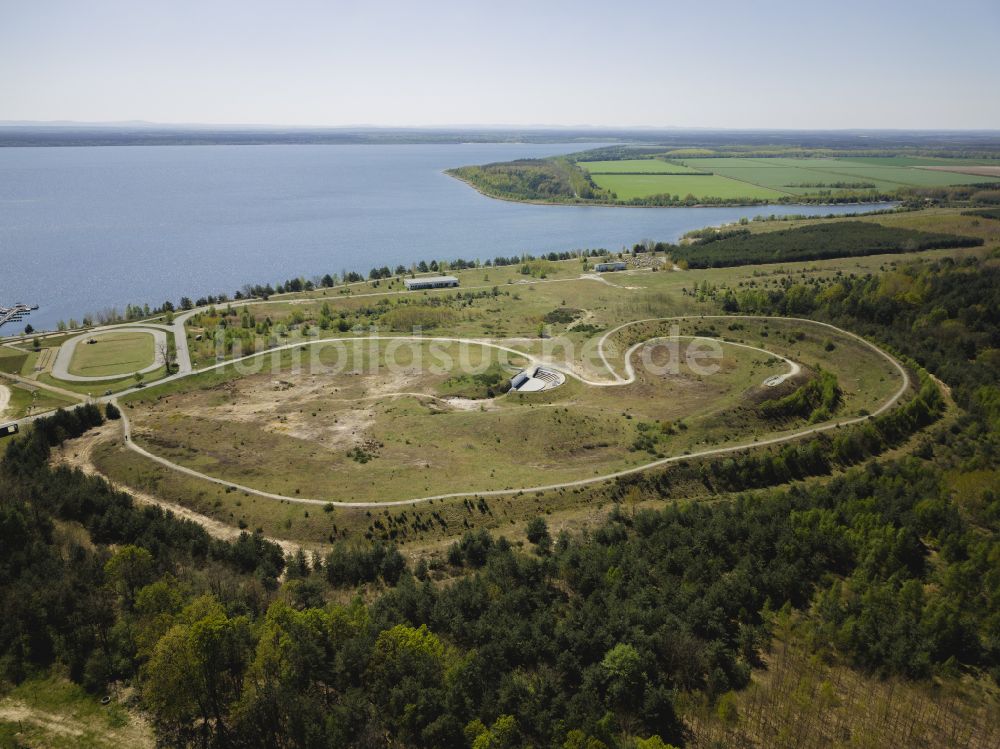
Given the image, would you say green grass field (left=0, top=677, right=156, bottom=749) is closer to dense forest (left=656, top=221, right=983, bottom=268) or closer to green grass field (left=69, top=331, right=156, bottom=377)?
green grass field (left=69, top=331, right=156, bottom=377)

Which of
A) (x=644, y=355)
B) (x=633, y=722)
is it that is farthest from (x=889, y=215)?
(x=633, y=722)

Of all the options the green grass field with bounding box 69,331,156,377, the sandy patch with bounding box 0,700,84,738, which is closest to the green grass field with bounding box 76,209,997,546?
the green grass field with bounding box 69,331,156,377

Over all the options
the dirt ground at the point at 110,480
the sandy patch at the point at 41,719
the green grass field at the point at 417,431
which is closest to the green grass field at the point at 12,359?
the green grass field at the point at 417,431

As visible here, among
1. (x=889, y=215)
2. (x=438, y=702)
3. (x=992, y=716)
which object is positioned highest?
(x=889, y=215)

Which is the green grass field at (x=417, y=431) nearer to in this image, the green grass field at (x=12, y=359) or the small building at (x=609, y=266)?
the green grass field at (x=12, y=359)

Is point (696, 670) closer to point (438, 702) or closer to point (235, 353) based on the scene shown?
point (438, 702)

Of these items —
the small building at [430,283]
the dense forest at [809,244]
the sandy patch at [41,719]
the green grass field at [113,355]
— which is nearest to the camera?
the sandy patch at [41,719]
